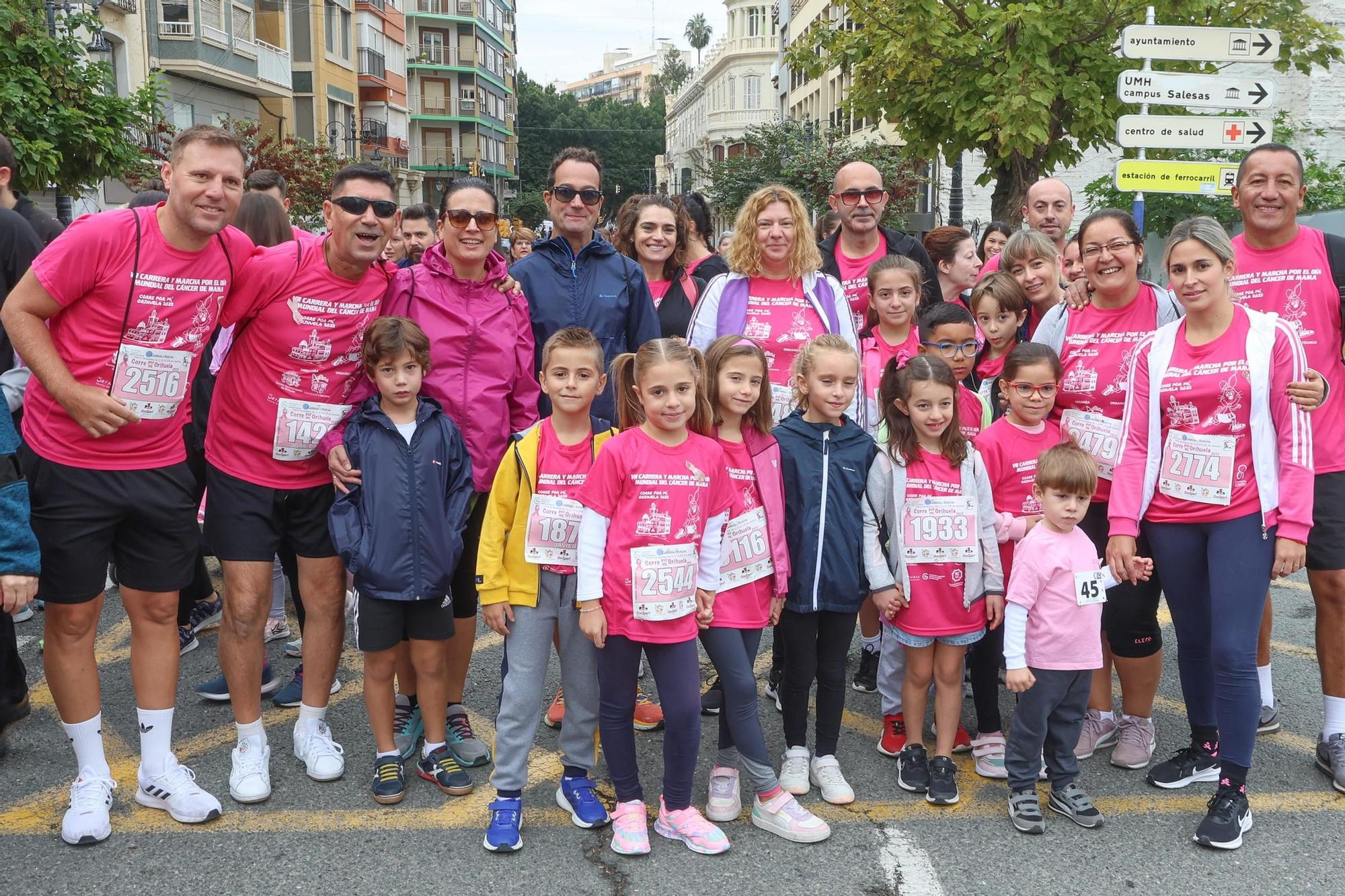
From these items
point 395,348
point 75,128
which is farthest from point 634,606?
point 75,128

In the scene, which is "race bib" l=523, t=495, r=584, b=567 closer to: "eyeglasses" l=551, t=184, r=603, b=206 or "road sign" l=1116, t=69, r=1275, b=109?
"eyeglasses" l=551, t=184, r=603, b=206

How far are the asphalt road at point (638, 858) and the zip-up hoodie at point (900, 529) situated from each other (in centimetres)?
75

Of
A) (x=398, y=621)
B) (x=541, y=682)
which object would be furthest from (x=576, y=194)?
(x=541, y=682)

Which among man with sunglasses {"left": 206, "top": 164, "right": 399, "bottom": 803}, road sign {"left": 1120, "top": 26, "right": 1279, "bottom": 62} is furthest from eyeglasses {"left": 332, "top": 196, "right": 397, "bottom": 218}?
road sign {"left": 1120, "top": 26, "right": 1279, "bottom": 62}

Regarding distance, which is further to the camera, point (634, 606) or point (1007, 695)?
point (1007, 695)

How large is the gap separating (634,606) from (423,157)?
69.6 m

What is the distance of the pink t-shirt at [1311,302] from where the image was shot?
13.0 ft

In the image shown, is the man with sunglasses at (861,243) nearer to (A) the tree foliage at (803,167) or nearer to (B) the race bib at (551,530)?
(B) the race bib at (551,530)

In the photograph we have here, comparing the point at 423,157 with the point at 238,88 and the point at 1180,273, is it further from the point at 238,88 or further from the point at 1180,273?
the point at 1180,273

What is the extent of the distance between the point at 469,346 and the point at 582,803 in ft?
5.48

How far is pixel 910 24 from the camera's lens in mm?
11852

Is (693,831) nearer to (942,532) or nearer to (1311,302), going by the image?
(942,532)

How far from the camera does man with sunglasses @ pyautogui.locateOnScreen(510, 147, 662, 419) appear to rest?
4250mm

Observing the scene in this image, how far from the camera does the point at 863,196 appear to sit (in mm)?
5117
